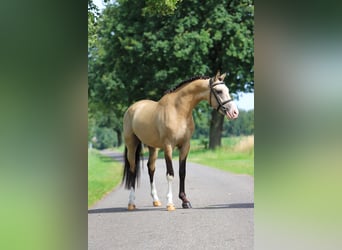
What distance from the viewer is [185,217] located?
11.7 ft

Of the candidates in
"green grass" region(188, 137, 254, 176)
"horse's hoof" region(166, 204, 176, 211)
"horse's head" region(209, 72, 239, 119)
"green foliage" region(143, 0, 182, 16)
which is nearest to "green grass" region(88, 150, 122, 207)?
"horse's hoof" region(166, 204, 176, 211)

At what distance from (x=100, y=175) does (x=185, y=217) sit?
26.1 inches

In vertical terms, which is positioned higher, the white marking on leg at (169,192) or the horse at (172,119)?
the horse at (172,119)

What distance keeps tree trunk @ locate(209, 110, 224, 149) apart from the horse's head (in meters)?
0.04

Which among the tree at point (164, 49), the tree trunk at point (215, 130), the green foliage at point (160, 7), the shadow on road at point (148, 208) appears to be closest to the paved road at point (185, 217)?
the shadow on road at point (148, 208)

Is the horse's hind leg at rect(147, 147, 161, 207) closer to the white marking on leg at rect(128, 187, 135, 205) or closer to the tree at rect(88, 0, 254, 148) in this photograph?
the white marking on leg at rect(128, 187, 135, 205)

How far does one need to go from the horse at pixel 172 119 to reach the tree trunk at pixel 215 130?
5 cm

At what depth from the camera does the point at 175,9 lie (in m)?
3.50

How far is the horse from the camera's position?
3.45 metres

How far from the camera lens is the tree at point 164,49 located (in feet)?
11.3

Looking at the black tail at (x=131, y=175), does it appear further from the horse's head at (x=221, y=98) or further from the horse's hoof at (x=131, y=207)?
the horse's head at (x=221, y=98)

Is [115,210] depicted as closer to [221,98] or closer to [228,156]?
[228,156]
